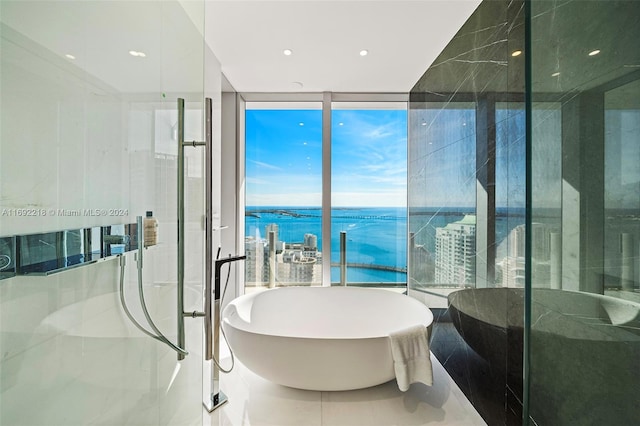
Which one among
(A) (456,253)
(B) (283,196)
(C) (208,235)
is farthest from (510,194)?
(B) (283,196)

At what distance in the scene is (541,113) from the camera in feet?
2.57

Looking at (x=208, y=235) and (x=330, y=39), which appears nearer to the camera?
(x=208, y=235)

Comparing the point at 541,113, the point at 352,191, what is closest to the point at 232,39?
the point at 352,191

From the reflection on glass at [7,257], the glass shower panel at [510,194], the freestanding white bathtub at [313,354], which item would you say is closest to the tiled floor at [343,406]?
the freestanding white bathtub at [313,354]

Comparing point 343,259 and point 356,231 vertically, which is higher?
point 356,231

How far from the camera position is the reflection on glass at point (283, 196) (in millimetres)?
3521

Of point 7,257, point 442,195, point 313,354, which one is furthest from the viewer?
point 442,195

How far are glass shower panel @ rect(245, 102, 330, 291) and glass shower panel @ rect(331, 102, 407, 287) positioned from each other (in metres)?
0.22

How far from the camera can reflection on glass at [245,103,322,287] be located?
3.52 m

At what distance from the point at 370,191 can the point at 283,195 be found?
1002mm

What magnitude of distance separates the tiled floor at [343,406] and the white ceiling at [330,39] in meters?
2.57

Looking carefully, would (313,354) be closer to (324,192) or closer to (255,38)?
(324,192)

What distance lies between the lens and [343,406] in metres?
1.99

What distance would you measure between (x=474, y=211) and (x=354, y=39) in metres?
1.56
